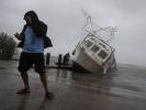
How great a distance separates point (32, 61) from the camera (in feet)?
28.5

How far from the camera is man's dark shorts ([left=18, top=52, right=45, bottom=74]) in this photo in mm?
8625

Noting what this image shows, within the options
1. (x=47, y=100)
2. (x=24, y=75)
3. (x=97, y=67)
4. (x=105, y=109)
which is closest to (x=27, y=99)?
(x=47, y=100)

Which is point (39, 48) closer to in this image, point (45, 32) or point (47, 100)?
point (45, 32)

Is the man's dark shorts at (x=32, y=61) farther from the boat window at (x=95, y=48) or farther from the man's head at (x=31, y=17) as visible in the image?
the boat window at (x=95, y=48)

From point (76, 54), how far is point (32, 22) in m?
24.3

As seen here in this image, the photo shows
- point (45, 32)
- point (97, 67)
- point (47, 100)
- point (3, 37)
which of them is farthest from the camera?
point (3, 37)

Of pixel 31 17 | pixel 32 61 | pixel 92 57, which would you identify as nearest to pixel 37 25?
pixel 31 17

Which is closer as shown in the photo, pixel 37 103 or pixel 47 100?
pixel 37 103

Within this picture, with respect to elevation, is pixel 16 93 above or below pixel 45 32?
below

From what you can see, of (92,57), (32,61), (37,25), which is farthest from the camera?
(92,57)

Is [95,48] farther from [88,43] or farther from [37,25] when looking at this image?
[37,25]

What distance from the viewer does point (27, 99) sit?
25.8 ft

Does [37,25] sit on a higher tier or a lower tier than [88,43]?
lower

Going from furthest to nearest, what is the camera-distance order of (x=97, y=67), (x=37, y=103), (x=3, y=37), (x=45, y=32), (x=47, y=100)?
(x=3, y=37), (x=97, y=67), (x=45, y=32), (x=47, y=100), (x=37, y=103)
